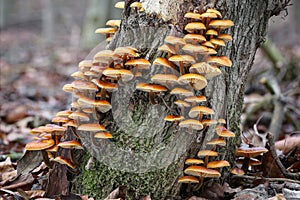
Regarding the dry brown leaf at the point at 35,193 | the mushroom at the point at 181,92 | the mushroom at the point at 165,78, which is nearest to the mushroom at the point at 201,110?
the mushroom at the point at 181,92

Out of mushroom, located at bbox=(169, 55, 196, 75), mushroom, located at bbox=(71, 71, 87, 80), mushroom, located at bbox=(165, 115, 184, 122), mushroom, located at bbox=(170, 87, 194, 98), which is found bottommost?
mushroom, located at bbox=(165, 115, 184, 122)

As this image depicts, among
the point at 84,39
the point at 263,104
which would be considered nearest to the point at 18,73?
the point at 84,39

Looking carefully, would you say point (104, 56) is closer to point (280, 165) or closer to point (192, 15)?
point (192, 15)

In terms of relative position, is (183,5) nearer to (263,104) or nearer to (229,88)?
(229,88)

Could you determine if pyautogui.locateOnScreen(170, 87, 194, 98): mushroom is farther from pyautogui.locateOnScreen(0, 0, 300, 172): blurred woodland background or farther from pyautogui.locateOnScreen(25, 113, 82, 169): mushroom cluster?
pyautogui.locateOnScreen(0, 0, 300, 172): blurred woodland background

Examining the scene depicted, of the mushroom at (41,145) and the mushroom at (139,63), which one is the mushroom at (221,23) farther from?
the mushroom at (41,145)

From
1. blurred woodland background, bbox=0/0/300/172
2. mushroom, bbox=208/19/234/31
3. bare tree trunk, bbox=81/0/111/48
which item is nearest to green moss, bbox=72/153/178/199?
mushroom, bbox=208/19/234/31
